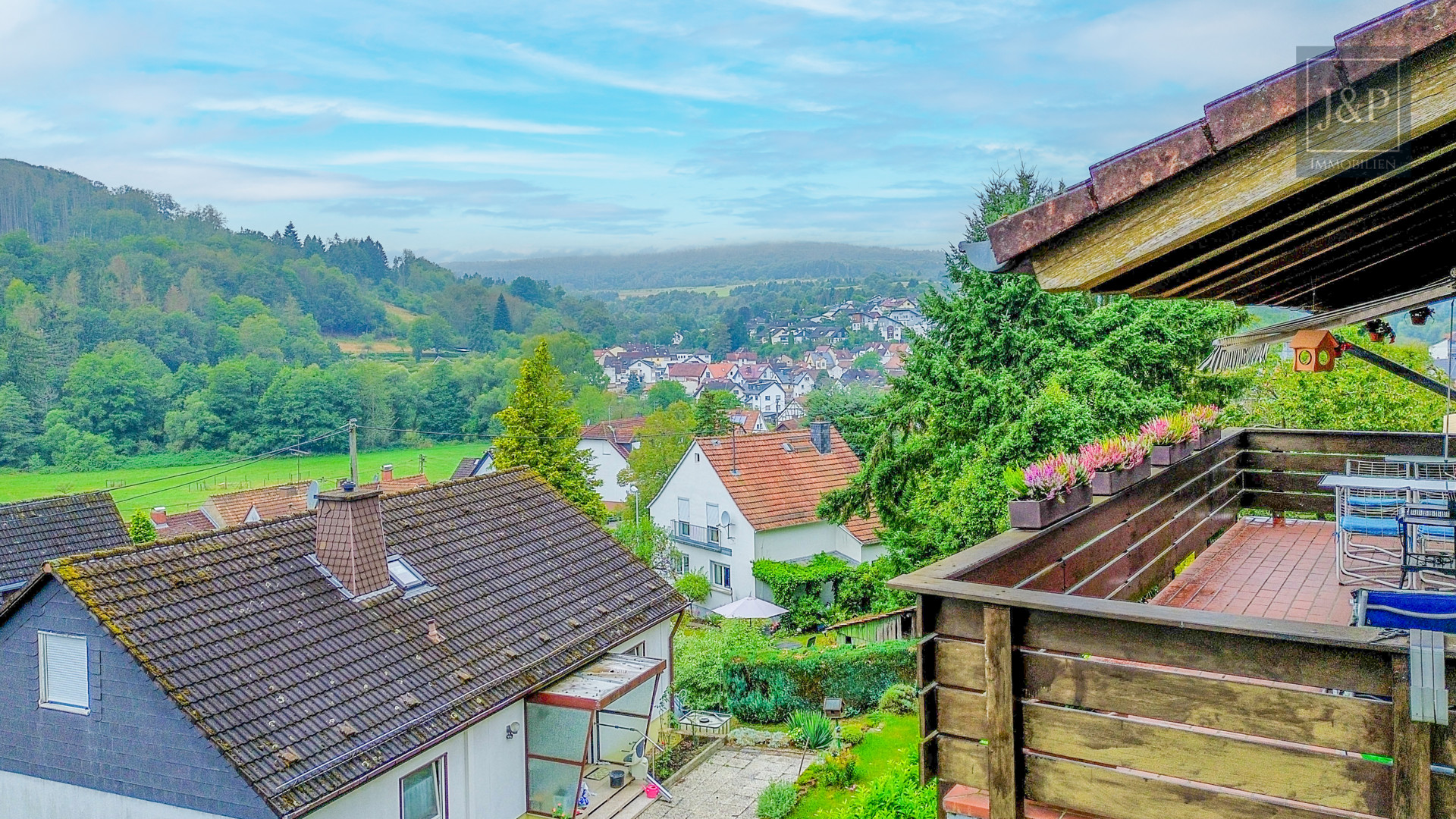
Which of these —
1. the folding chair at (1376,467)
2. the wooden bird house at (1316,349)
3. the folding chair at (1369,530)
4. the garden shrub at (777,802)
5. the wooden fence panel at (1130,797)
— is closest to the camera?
A: the wooden fence panel at (1130,797)

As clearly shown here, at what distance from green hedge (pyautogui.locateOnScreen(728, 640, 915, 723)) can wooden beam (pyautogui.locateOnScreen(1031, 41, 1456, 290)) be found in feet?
51.0

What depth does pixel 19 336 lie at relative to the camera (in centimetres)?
7350

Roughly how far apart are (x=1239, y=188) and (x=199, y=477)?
68.9m

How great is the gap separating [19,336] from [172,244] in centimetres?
3738

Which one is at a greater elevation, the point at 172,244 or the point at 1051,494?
the point at 172,244

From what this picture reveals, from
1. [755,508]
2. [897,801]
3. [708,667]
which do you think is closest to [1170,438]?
[897,801]

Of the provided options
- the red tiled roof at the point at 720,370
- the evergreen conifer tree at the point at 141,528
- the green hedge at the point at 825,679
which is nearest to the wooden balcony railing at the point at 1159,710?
the green hedge at the point at 825,679

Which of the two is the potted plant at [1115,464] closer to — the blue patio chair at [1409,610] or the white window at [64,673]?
the blue patio chair at [1409,610]

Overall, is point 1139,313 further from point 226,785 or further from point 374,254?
point 374,254

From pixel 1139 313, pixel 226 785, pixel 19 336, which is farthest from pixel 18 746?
pixel 19 336

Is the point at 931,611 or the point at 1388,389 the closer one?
the point at 931,611

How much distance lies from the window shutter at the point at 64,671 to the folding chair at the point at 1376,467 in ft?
40.0

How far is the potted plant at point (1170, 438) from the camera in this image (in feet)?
18.1

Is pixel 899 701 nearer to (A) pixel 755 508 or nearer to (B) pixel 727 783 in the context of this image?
(B) pixel 727 783
